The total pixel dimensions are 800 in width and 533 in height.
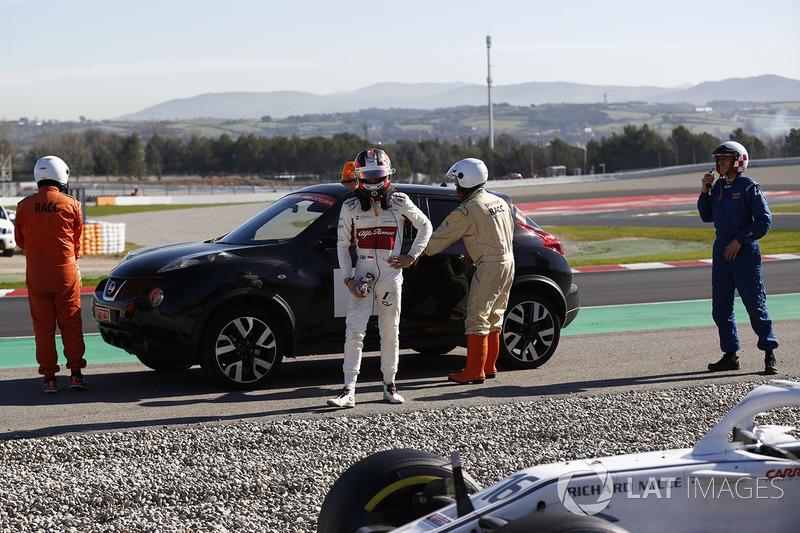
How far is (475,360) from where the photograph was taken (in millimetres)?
8375

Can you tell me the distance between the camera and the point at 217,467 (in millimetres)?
5703

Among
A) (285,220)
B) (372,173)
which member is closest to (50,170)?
(285,220)

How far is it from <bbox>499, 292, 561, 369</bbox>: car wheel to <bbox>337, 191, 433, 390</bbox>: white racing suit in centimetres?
182

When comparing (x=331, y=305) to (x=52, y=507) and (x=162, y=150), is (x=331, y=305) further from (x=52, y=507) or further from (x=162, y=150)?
(x=162, y=150)

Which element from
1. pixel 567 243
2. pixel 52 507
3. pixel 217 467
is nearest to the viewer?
pixel 52 507

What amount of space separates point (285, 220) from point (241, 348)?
128 cm

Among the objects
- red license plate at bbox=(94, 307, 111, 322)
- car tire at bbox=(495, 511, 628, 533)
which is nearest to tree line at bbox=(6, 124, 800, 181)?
red license plate at bbox=(94, 307, 111, 322)

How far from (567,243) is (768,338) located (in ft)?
62.5

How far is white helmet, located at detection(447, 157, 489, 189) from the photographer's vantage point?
8250 millimetres

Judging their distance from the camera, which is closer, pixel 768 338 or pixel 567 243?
pixel 768 338

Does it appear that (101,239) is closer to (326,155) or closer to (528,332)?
(528,332)

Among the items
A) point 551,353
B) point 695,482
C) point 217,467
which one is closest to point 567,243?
point 551,353

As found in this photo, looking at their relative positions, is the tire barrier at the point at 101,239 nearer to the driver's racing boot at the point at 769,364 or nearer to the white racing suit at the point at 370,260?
the white racing suit at the point at 370,260

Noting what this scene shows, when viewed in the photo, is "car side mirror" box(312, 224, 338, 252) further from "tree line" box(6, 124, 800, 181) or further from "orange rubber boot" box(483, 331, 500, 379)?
"tree line" box(6, 124, 800, 181)
